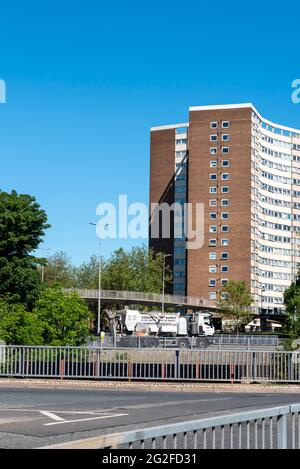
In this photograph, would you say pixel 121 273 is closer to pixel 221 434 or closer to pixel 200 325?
pixel 200 325

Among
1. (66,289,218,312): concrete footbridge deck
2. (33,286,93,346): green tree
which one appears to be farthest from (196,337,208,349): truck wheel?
(66,289,218,312): concrete footbridge deck

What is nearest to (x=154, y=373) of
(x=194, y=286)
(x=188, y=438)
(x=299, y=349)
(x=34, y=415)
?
(x=299, y=349)

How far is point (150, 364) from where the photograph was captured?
1021 inches

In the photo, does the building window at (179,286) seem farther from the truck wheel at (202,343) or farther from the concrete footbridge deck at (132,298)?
the truck wheel at (202,343)

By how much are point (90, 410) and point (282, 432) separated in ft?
34.9

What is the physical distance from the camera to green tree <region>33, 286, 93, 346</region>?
30.0 meters

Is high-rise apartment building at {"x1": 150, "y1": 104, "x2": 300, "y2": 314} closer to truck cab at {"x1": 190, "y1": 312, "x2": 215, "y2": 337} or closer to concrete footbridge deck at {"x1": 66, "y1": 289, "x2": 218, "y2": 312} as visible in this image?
concrete footbridge deck at {"x1": 66, "y1": 289, "x2": 218, "y2": 312}

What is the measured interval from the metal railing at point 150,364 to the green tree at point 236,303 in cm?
8340

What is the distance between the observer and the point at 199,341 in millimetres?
58750

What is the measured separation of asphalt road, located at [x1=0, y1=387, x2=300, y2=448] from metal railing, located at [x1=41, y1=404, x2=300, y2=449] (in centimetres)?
556

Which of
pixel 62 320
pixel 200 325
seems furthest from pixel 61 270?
pixel 62 320

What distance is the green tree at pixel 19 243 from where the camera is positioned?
2019 inches

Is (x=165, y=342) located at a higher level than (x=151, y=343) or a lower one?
higher
